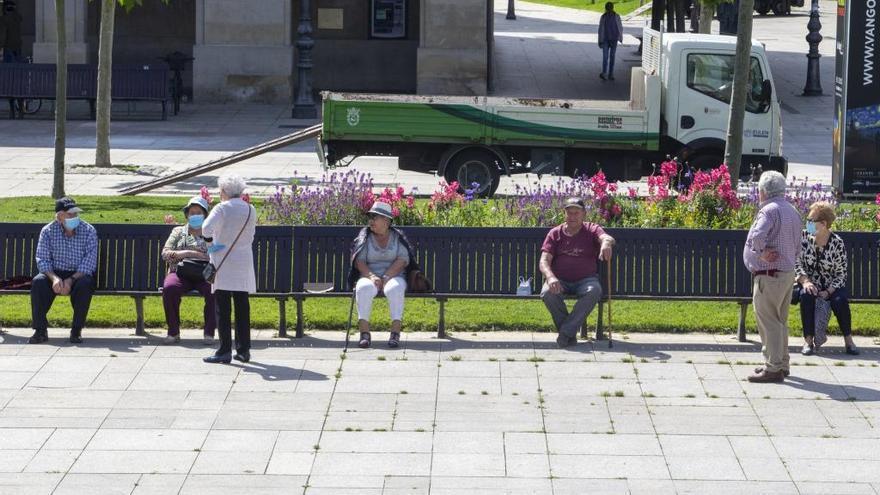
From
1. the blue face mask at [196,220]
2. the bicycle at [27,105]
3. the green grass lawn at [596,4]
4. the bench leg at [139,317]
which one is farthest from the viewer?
the green grass lawn at [596,4]

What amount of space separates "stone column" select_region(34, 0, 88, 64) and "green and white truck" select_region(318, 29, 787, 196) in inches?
511

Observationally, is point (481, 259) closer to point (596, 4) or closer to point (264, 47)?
point (264, 47)

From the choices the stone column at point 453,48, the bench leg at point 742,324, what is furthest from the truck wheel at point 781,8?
the bench leg at point 742,324

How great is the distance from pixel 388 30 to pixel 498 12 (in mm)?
27274

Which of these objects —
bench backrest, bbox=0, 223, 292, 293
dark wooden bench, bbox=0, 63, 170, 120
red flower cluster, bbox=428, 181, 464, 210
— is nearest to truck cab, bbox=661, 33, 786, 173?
red flower cluster, bbox=428, 181, 464, 210

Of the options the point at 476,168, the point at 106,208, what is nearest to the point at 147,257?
the point at 106,208

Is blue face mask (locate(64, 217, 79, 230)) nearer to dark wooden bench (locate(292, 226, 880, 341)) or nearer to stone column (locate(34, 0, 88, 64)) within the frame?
dark wooden bench (locate(292, 226, 880, 341))

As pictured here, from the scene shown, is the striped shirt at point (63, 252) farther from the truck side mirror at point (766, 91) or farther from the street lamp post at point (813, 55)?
the street lamp post at point (813, 55)

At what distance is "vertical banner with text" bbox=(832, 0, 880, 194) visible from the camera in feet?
62.2

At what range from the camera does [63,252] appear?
11422mm

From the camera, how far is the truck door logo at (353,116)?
19438 mm

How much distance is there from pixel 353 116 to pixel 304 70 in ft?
32.2

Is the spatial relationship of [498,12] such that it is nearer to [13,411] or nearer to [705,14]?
[705,14]

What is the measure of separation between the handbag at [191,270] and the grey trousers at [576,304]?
2.59m
